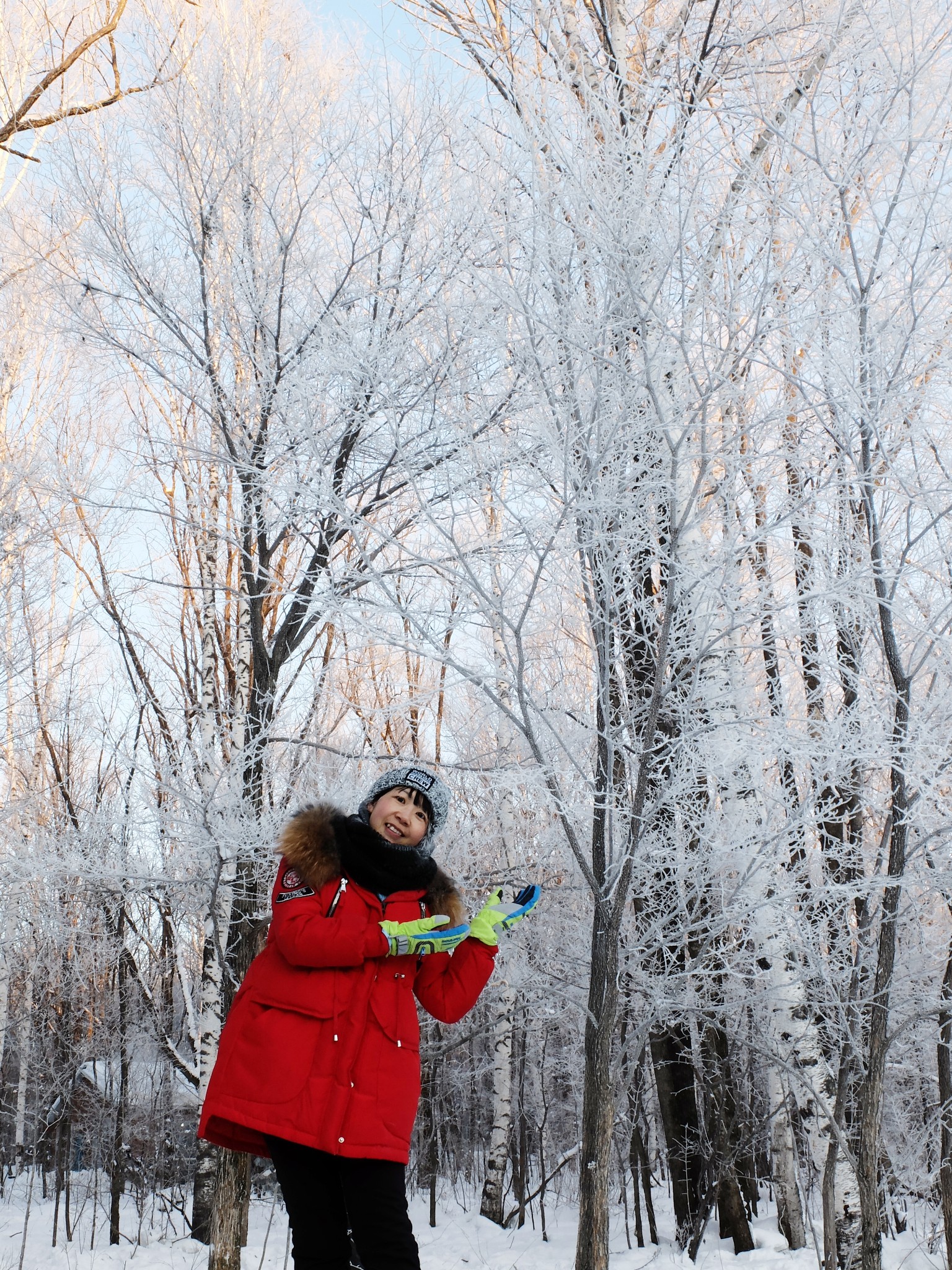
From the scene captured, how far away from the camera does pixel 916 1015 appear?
347 cm

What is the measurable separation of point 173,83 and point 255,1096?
16.1 ft

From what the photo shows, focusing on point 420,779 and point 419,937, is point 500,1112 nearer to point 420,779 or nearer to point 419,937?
point 420,779

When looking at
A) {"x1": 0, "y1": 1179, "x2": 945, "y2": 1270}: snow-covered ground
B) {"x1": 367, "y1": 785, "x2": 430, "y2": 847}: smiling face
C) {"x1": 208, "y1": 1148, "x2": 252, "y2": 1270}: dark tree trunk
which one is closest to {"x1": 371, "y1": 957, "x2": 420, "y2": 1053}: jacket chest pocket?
{"x1": 367, "y1": 785, "x2": 430, "y2": 847}: smiling face

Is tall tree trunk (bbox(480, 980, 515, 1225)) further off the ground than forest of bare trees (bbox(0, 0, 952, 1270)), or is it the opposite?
forest of bare trees (bbox(0, 0, 952, 1270))

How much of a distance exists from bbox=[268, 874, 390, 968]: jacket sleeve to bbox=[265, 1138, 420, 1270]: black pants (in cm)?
41

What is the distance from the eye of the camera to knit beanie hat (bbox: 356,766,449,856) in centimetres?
250

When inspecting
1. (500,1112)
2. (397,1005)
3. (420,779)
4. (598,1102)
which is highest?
(420,779)

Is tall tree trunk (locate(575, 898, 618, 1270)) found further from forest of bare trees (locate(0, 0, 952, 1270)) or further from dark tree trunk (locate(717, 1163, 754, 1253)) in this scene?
dark tree trunk (locate(717, 1163, 754, 1253))

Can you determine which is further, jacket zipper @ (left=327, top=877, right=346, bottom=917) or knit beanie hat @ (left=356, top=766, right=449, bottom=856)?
knit beanie hat @ (left=356, top=766, right=449, bottom=856)

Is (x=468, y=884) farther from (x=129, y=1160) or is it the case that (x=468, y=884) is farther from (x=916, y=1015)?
(x=129, y=1160)

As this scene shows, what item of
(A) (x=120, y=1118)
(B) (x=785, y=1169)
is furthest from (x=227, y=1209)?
(A) (x=120, y=1118)

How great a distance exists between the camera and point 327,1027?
213cm

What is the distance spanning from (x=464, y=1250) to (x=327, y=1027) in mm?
8645

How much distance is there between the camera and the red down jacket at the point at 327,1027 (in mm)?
2025
